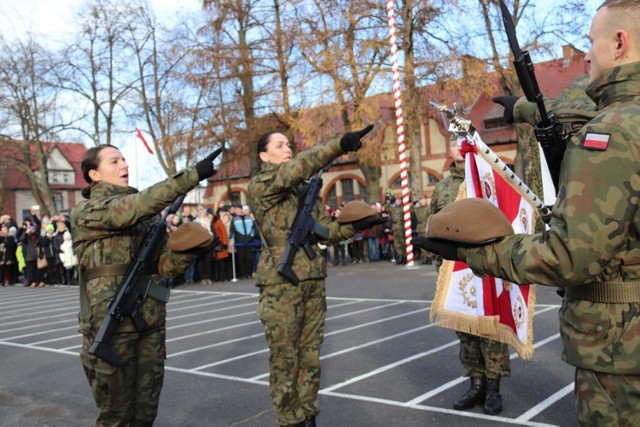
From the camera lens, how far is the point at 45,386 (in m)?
6.26

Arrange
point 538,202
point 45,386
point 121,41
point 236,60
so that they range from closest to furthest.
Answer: point 538,202
point 45,386
point 236,60
point 121,41

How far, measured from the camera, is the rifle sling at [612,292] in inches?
81.3

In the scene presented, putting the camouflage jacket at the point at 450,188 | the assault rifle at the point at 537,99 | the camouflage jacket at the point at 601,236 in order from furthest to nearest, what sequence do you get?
1. the camouflage jacket at the point at 450,188
2. the assault rifle at the point at 537,99
3. the camouflage jacket at the point at 601,236

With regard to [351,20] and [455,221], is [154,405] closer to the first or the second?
[455,221]

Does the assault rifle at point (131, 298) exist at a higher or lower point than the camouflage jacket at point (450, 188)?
lower

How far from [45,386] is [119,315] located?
11.5ft

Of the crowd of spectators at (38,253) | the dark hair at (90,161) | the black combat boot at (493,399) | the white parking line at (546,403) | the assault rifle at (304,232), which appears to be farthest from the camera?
the crowd of spectators at (38,253)

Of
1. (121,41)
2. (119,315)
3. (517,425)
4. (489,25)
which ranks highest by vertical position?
(121,41)

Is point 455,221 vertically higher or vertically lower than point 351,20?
lower

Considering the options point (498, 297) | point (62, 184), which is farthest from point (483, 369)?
point (62, 184)

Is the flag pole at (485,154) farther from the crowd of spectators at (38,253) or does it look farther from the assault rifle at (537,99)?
the crowd of spectators at (38,253)

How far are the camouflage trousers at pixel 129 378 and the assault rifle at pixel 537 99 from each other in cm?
250

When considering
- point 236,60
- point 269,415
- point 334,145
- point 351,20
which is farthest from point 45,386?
point 236,60

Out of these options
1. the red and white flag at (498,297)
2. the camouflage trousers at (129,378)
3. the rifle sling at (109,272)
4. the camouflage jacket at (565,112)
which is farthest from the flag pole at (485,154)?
the camouflage trousers at (129,378)
